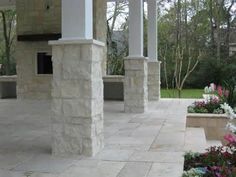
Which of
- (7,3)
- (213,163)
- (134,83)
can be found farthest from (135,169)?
(7,3)

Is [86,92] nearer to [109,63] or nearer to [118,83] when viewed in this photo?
[118,83]

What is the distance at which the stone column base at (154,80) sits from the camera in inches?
446

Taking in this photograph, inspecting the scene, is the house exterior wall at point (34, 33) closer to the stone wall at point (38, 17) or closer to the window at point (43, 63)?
the stone wall at point (38, 17)

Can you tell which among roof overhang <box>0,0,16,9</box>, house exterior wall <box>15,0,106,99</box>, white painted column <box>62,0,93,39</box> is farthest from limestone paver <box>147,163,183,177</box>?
roof overhang <box>0,0,16,9</box>

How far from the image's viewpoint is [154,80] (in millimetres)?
11398

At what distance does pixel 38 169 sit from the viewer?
3879 millimetres

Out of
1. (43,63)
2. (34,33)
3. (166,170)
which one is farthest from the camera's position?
(43,63)

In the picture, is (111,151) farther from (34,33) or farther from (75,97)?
(34,33)

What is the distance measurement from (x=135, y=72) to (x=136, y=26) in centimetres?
103

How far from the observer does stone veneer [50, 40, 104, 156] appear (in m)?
4.32

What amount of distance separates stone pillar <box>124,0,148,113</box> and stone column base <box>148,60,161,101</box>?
2611 millimetres

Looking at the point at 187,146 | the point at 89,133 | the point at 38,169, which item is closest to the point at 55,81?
the point at 89,133

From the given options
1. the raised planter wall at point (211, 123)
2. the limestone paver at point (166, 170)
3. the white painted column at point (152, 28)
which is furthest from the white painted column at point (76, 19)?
the white painted column at point (152, 28)

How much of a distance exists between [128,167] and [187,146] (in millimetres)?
1315
